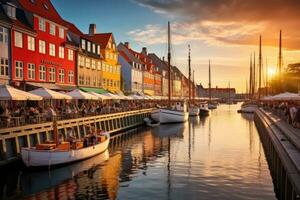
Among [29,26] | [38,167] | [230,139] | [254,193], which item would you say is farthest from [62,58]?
[254,193]

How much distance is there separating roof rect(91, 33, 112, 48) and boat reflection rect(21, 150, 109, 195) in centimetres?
4340

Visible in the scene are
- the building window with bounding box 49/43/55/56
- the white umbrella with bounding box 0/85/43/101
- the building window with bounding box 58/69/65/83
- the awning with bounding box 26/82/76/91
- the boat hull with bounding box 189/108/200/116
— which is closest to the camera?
the white umbrella with bounding box 0/85/43/101

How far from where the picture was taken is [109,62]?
2741 inches

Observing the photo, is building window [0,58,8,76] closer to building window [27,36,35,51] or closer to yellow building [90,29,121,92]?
building window [27,36,35,51]

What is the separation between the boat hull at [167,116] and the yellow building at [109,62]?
11.5 meters

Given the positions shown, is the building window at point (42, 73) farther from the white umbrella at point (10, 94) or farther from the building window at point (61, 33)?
the white umbrella at point (10, 94)

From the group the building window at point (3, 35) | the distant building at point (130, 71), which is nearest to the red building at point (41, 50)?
the building window at point (3, 35)

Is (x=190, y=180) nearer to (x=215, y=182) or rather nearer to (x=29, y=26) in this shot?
(x=215, y=182)

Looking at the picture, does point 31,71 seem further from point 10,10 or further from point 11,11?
point 10,10

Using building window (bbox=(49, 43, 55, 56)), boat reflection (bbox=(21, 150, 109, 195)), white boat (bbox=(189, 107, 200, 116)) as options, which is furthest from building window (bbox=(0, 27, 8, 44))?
white boat (bbox=(189, 107, 200, 116))

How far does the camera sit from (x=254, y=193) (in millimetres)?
19391

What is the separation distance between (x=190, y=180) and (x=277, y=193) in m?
4.92

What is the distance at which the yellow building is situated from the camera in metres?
67.4

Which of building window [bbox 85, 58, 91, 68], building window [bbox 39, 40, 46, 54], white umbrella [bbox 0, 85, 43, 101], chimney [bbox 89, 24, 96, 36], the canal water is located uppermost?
chimney [bbox 89, 24, 96, 36]
